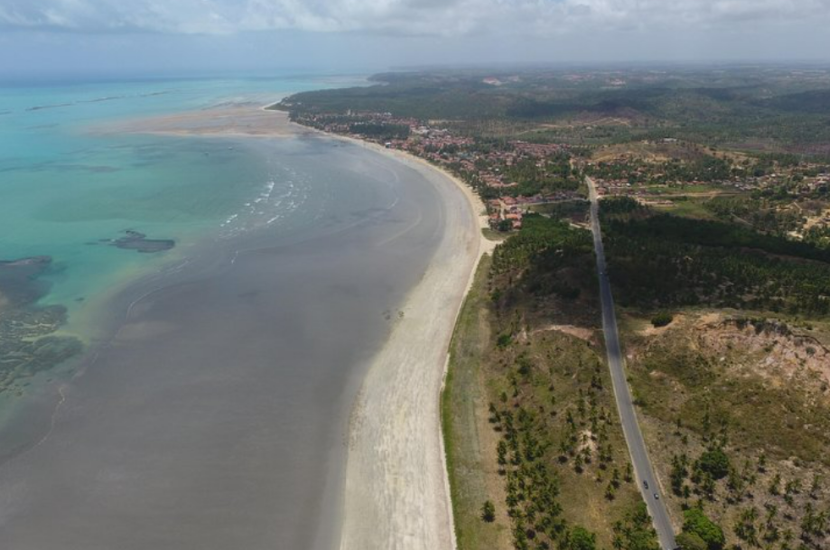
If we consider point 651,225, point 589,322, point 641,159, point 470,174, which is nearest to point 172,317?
point 589,322

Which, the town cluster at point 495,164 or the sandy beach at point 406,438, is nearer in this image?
the sandy beach at point 406,438

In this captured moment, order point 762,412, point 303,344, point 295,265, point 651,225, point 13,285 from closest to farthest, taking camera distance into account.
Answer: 1. point 762,412
2. point 303,344
3. point 13,285
4. point 295,265
5. point 651,225

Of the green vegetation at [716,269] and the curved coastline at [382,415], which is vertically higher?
the green vegetation at [716,269]

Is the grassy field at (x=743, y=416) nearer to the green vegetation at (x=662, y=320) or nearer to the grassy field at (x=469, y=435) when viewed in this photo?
the green vegetation at (x=662, y=320)

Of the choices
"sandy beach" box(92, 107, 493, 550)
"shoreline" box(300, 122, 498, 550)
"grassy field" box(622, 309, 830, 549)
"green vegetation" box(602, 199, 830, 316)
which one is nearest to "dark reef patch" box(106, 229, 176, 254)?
"sandy beach" box(92, 107, 493, 550)

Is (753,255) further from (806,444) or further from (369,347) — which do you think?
(369,347)

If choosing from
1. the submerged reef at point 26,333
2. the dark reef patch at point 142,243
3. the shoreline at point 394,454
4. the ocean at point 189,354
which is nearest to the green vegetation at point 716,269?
the shoreline at point 394,454

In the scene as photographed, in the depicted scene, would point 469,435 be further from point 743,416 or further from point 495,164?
point 495,164
